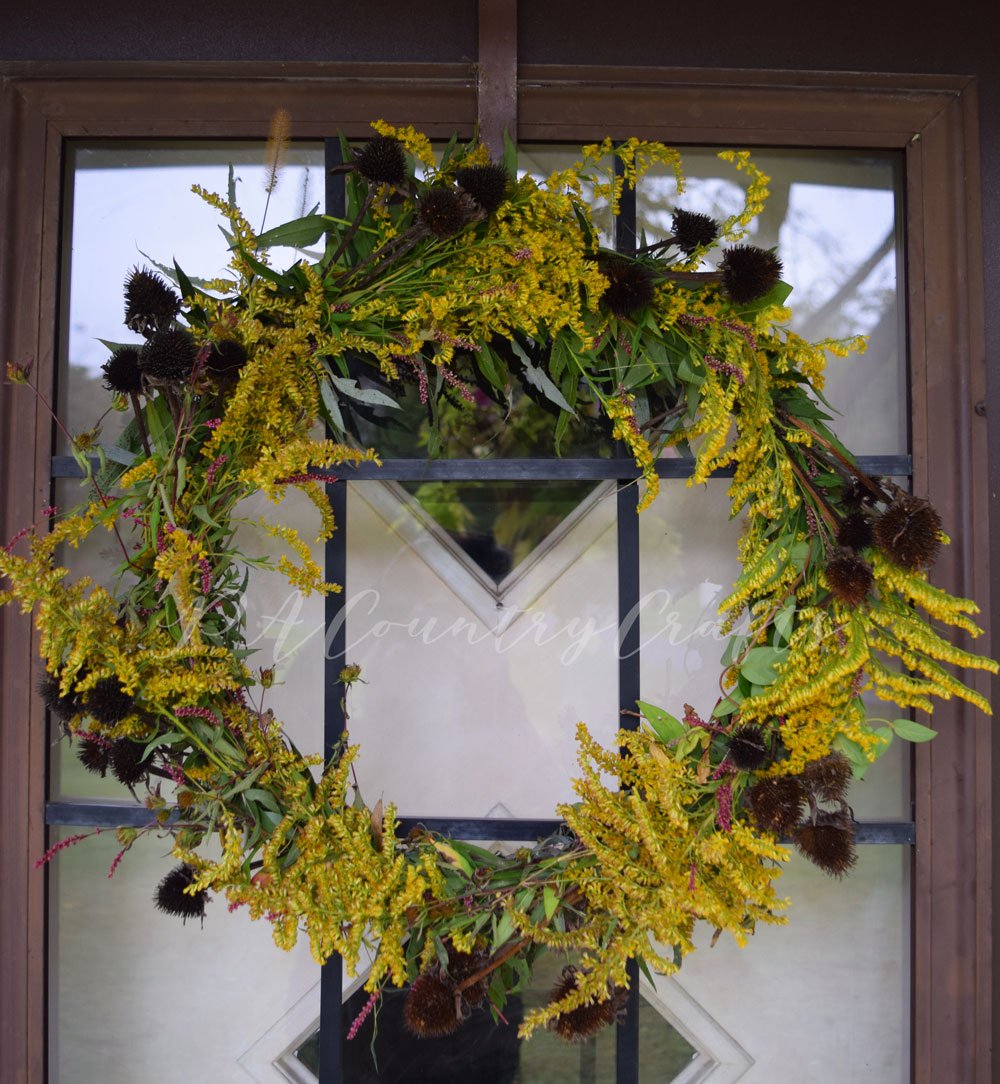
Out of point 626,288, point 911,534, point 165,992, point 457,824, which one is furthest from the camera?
point 165,992

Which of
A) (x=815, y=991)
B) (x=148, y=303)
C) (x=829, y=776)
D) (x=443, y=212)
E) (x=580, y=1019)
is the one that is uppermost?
(x=443, y=212)

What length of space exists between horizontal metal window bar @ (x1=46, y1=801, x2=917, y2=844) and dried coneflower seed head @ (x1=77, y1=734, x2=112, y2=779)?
0.21m

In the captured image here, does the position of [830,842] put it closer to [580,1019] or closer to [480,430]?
[580,1019]

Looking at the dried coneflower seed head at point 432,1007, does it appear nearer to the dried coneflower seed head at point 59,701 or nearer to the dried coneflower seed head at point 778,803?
the dried coneflower seed head at point 778,803

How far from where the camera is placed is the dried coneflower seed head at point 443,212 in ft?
3.75

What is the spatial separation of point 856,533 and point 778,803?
1.32 feet

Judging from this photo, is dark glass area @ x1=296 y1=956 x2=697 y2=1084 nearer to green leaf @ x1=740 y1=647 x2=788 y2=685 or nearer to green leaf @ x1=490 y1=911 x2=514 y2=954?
green leaf @ x1=490 y1=911 x2=514 y2=954

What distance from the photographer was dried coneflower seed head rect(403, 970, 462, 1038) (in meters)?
1.13

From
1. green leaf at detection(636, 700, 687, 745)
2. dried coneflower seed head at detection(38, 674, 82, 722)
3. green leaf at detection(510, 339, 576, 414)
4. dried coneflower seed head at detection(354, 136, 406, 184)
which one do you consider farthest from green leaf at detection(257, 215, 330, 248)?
green leaf at detection(636, 700, 687, 745)

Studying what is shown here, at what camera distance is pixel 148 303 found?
1195 mm

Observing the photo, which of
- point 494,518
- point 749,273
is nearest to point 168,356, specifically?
point 494,518

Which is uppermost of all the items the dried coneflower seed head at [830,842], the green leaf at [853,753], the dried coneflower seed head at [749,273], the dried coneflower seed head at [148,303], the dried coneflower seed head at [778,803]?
the dried coneflower seed head at [749,273]

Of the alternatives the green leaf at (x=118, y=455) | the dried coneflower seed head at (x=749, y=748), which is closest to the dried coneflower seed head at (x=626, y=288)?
the dried coneflower seed head at (x=749, y=748)

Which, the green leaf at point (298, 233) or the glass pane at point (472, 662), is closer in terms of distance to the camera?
the green leaf at point (298, 233)
